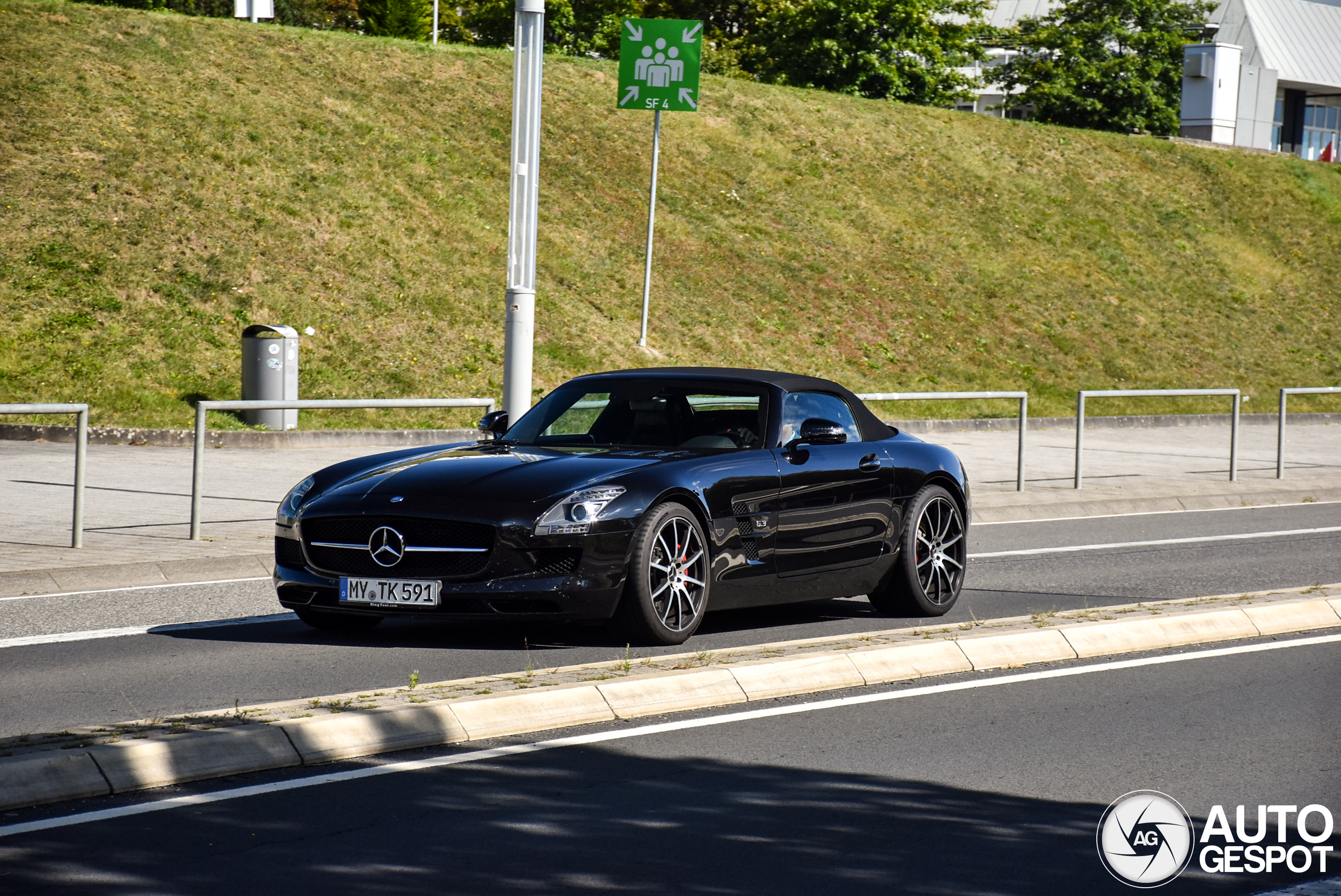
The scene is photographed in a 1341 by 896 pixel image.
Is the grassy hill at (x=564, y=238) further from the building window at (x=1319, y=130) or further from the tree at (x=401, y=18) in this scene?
the building window at (x=1319, y=130)

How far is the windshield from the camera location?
911cm

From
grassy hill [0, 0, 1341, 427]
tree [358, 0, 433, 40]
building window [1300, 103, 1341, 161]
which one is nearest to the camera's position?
grassy hill [0, 0, 1341, 427]

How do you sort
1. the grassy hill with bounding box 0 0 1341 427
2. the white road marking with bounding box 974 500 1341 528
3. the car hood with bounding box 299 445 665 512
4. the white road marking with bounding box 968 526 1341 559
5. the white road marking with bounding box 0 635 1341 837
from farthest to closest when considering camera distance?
the grassy hill with bounding box 0 0 1341 427, the white road marking with bounding box 974 500 1341 528, the white road marking with bounding box 968 526 1341 559, the car hood with bounding box 299 445 665 512, the white road marking with bounding box 0 635 1341 837

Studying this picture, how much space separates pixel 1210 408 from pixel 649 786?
3161 centimetres

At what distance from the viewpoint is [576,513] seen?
26.4ft

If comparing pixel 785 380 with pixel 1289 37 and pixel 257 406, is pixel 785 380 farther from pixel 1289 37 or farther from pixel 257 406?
pixel 1289 37

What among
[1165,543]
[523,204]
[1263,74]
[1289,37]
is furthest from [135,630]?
[1289,37]

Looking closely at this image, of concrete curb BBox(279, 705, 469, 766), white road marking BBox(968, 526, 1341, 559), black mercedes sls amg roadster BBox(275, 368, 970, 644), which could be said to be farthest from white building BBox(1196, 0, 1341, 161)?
concrete curb BBox(279, 705, 469, 766)

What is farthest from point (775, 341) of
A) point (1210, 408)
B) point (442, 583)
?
point (442, 583)

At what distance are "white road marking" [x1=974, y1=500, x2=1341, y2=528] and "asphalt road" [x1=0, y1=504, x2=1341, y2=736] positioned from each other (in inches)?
92.4

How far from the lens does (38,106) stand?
2973cm

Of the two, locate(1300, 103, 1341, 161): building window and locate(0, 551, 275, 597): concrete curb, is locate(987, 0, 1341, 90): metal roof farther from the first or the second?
locate(0, 551, 275, 597): concrete curb

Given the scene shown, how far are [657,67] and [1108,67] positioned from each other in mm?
38138

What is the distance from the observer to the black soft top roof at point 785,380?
947cm
